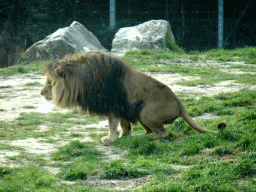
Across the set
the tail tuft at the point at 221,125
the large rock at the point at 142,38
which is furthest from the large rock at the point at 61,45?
the tail tuft at the point at 221,125

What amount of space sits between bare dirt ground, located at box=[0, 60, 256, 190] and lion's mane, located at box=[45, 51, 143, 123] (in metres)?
0.65

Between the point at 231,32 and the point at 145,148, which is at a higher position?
the point at 231,32

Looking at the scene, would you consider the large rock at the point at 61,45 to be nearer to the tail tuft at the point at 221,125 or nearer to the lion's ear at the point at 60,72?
the lion's ear at the point at 60,72

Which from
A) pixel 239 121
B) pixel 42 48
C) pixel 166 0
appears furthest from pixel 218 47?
pixel 239 121

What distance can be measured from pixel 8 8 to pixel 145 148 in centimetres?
1243

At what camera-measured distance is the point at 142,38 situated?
14.9m

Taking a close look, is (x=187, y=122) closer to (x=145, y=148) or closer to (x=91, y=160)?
(x=145, y=148)

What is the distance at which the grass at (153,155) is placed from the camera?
4090mm

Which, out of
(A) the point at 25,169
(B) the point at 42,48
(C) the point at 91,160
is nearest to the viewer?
(A) the point at 25,169

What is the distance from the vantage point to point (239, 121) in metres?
6.05

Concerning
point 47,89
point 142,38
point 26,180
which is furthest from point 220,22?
point 26,180

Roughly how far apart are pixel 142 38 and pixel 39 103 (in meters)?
6.89

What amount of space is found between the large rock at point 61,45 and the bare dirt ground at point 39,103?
6.98 ft

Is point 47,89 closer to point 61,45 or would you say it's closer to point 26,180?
point 26,180
